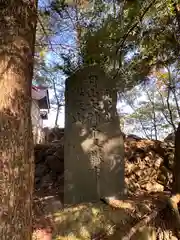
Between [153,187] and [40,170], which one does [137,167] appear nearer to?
[153,187]

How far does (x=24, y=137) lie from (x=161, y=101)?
1342 cm

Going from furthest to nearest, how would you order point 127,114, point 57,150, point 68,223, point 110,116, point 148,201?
point 127,114
point 57,150
point 110,116
point 148,201
point 68,223

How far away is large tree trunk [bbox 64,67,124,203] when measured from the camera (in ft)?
15.2

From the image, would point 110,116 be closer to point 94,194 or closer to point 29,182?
point 94,194

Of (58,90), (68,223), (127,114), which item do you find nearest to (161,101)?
(127,114)

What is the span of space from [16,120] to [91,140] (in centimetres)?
297

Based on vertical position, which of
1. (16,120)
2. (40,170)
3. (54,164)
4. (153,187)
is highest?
(16,120)

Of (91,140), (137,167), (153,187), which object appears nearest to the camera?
(91,140)

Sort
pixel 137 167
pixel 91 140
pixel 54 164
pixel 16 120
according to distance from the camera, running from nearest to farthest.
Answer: pixel 16 120
pixel 91 140
pixel 137 167
pixel 54 164

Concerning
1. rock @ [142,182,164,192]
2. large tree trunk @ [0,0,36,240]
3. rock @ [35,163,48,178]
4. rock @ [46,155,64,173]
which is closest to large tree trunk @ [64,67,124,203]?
rock @ [142,182,164,192]

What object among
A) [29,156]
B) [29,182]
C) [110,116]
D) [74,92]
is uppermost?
[74,92]

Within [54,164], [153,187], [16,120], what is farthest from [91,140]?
[16,120]

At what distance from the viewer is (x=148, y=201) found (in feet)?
14.9

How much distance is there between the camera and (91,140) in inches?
187
